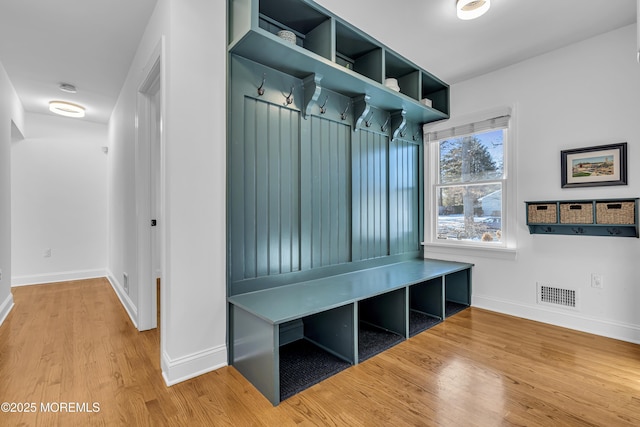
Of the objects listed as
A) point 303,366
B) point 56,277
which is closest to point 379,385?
point 303,366

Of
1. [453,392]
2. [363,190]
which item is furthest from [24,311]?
[453,392]

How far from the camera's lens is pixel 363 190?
3.04 metres

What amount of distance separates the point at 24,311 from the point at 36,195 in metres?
2.16

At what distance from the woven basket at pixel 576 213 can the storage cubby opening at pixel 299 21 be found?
2.44 metres

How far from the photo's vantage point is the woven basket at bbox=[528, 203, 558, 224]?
107 inches

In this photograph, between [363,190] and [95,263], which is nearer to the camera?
[363,190]

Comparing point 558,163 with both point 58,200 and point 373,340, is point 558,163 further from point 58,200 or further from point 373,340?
point 58,200

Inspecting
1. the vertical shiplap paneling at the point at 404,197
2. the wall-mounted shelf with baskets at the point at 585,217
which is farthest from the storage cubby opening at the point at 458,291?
the wall-mounted shelf with baskets at the point at 585,217

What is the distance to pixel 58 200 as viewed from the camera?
4691 millimetres

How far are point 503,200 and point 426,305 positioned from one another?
1354 mm

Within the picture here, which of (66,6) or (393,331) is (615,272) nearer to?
(393,331)

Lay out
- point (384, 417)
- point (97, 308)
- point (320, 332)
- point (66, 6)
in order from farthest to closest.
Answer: point (97, 308) → point (320, 332) → point (66, 6) → point (384, 417)

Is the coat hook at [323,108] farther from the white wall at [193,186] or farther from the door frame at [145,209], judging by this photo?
the door frame at [145,209]

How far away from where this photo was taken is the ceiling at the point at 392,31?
2182mm
